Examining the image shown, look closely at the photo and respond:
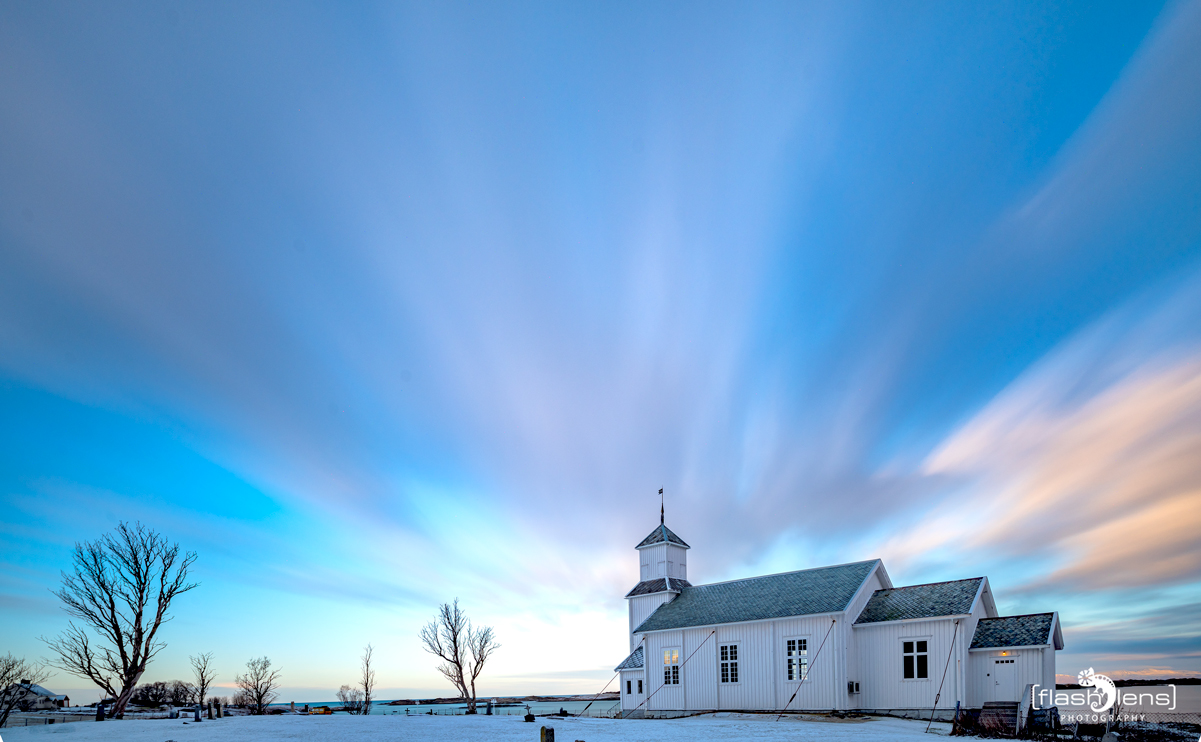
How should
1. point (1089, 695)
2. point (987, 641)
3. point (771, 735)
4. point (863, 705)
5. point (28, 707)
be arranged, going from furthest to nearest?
1. point (28, 707)
2. point (863, 705)
3. point (987, 641)
4. point (1089, 695)
5. point (771, 735)

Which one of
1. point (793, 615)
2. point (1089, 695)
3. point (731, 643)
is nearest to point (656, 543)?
point (731, 643)

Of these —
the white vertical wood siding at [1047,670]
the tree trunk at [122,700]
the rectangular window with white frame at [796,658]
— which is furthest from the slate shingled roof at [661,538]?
the tree trunk at [122,700]

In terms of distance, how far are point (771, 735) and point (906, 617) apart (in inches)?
482

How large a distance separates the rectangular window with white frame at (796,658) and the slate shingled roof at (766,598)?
137 cm

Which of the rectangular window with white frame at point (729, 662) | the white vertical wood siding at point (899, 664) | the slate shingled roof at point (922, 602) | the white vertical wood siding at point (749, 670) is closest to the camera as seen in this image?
the white vertical wood siding at point (899, 664)

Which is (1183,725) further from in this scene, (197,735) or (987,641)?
(197,735)

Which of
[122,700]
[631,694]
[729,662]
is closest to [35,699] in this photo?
[122,700]

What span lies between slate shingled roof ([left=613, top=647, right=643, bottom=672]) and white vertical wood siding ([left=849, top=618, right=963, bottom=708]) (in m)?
14.6

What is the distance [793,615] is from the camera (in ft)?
110

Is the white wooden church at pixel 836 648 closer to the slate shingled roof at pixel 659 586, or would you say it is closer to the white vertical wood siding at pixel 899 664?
the white vertical wood siding at pixel 899 664

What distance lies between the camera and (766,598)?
37.0 meters

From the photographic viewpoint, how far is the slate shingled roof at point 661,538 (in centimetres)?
4800

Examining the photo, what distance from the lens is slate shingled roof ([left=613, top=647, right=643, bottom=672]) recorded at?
138 ft

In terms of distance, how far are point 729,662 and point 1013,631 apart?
1385cm
